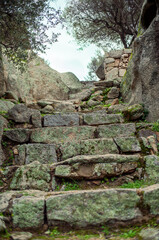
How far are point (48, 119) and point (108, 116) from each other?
1.39 meters

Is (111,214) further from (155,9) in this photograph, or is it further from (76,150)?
(155,9)

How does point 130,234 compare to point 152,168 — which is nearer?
point 130,234

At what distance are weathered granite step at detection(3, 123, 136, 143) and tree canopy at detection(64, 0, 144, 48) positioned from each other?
11121mm

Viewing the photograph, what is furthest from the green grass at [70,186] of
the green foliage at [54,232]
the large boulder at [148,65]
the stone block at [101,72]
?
the stone block at [101,72]

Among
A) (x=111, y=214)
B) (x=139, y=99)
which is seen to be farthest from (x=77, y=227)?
(x=139, y=99)

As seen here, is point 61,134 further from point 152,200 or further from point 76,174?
point 152,200

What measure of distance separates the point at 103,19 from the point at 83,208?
14.8m

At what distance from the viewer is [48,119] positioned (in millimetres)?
5301

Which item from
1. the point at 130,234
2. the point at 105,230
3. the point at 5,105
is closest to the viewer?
the point at 130,234

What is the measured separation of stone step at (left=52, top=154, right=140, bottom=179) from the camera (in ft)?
10.9

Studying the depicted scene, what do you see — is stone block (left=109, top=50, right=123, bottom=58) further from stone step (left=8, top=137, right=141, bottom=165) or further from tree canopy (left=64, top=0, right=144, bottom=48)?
stone step (left=8, top=137, right=141, bottom=165)

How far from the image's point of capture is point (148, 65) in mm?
5309

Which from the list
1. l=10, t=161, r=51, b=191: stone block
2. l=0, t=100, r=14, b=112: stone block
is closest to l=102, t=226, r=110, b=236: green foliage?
l=10, t=161, r=51, b=191: stone block

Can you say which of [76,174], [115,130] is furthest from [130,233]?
[115,130]
